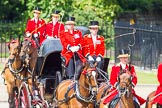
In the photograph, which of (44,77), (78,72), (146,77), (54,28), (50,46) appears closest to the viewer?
(78,72)

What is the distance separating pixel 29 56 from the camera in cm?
1706

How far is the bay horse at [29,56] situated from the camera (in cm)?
1684

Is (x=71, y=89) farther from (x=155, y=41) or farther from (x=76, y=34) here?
(x=155, y=41)

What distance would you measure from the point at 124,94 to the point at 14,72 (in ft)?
15.5

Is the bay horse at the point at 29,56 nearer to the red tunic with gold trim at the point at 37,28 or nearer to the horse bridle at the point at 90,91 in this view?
the red tunic with gold trim at the point at 37,28

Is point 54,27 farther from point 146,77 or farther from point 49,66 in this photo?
point 146,77

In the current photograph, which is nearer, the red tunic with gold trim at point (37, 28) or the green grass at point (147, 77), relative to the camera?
the red tunic with gold trim at point (37, 28)

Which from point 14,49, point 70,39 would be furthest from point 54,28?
point 70,39

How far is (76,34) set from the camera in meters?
15.6

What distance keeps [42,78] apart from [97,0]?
2051 cm

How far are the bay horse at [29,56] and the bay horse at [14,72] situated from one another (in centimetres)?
11

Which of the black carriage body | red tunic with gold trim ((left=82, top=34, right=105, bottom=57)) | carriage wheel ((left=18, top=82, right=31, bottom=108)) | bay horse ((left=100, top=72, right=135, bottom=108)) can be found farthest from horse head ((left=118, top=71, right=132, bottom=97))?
carriage wheel ((left=18, top=82, right=31, bottom=108))

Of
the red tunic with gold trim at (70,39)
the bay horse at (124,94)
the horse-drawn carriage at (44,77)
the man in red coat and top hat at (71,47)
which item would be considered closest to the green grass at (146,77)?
the horse-drawn carriage at (44,77)

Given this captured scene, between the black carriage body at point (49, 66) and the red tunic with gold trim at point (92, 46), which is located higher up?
the red tunic with gold trim at point (92, 46)
